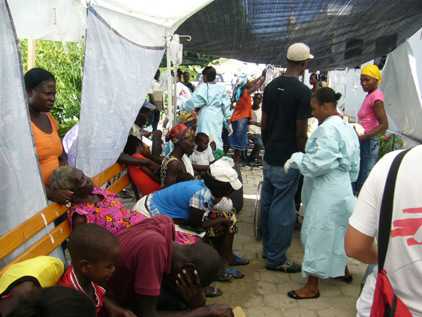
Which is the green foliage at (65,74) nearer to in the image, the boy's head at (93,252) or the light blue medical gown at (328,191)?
the light blue medical gown at (328,191)

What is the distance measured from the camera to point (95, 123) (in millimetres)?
3088

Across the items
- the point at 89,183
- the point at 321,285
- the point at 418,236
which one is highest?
the point at 418,236

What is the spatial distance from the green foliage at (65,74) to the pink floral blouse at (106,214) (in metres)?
3.60

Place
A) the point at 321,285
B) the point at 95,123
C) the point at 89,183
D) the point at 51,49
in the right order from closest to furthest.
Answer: the point at 89,183
the point at 95,123
the point at 321,285
the point at 51,49

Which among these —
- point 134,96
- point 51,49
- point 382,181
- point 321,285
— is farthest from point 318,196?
point 51,49

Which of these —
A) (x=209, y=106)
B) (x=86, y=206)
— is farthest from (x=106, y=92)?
(x=209, y=106)

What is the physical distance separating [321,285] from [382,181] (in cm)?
259

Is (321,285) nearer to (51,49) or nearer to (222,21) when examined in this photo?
(222,21)

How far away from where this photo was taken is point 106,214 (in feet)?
8.80

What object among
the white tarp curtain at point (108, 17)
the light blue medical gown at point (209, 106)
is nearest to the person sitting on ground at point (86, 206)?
the white tarp curtain at point (108, 17)

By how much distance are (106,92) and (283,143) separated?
1.54 meters

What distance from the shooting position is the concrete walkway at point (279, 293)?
10.8 ft

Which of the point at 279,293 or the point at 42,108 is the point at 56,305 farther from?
the point at 279,293

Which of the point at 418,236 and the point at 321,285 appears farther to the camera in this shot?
the point at 321,285
